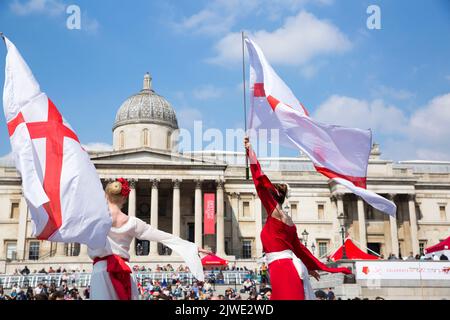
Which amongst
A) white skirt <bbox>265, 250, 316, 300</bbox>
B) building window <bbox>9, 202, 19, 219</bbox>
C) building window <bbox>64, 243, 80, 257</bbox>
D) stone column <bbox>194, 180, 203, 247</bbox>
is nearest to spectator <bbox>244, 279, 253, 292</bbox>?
stone column <bbox>194, 180, 203, 247</bbox>

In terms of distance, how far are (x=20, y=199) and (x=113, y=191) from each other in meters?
49.7

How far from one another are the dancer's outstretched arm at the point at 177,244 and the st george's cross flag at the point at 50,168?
33.2 inches

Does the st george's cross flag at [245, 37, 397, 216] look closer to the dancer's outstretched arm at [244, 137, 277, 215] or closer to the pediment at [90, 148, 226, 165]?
the dancer's outstretched arm at [244, 137, 277, 215]

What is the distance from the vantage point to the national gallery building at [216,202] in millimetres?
49969

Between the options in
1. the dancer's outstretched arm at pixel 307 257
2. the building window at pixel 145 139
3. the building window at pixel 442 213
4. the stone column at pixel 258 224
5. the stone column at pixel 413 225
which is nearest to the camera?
the dancer's outstretched arm at pixel 307 257

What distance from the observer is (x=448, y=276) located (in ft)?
80.3

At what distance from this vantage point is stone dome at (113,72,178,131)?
5834cm

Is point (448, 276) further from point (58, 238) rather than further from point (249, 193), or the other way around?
point (249, 193)

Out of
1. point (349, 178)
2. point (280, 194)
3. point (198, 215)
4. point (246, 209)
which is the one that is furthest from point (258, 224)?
point (280, 194)

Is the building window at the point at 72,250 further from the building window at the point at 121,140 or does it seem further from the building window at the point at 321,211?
the building window at the point at 321,211

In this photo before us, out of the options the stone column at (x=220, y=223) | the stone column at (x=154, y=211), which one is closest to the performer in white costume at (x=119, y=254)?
the stone column at (x=154, y=211)

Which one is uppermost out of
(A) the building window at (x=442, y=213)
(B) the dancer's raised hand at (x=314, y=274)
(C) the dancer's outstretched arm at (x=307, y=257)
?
(A) the building window at (x=442, y=213)

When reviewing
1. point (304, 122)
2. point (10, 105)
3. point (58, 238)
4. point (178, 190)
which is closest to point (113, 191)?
point (58, 238)

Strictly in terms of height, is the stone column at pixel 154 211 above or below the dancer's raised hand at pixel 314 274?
above
